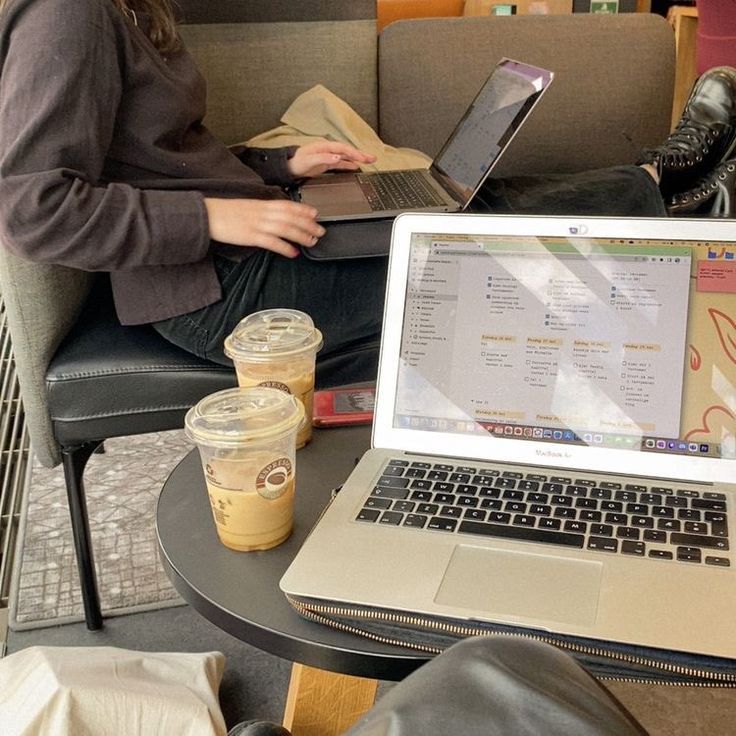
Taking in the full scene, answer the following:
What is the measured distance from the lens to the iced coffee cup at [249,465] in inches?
29.9

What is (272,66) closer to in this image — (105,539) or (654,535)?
(105,539)

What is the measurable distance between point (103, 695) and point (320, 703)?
294mm

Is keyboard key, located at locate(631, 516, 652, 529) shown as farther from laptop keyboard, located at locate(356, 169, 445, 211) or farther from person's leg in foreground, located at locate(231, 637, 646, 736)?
laptop keyboard, located at locate(356, 169, 445, 211)

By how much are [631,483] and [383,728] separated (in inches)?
24.1

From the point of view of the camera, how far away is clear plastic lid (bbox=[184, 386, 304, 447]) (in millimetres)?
755

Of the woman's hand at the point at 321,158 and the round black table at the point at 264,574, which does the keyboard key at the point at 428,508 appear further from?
the woman's hand at the point at 321,158

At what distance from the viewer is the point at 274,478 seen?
2.54ft

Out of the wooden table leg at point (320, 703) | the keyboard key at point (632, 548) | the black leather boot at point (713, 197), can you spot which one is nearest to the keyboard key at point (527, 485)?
the keyboard key at point (632, 548)

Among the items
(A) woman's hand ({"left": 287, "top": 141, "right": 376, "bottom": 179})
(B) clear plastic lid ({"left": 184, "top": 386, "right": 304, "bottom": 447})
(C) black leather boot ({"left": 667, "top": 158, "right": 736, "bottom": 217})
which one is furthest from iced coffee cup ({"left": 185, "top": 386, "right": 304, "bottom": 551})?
(C) black leather boot ({"left": 667, "top": 158, "right": 736, "bottom": 217})

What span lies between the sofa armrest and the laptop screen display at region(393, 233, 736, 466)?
56.8 inches

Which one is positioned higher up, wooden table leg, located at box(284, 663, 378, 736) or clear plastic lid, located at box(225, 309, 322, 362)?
clear plastic lid, located at box(225, 309, 322, 362)

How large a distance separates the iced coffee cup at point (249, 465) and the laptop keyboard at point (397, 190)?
2.59 ft

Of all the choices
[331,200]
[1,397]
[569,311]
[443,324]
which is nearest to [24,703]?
[443,324]

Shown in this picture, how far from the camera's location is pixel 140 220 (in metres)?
1.28
